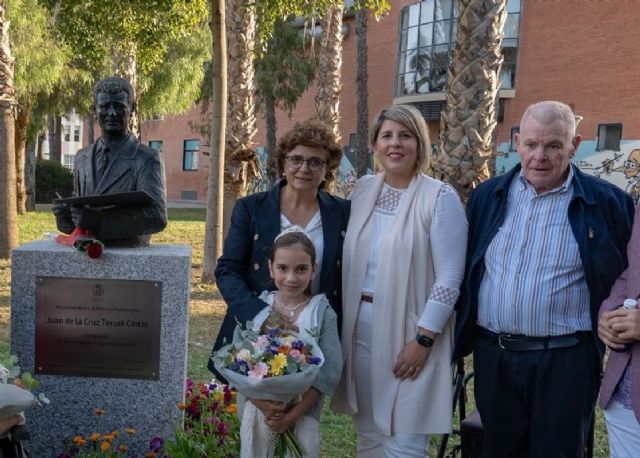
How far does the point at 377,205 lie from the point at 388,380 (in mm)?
829

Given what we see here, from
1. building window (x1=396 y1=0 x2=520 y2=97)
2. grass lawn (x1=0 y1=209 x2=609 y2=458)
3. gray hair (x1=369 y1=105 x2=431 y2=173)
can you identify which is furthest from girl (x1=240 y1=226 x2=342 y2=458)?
building window (x1=396 y1=0 x2=520 y2=97)

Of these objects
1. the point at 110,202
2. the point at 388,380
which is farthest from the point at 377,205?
the point at 110,202

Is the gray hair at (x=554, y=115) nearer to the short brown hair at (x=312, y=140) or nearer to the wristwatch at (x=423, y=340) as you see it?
the short brown hair at (x=312, y=140)

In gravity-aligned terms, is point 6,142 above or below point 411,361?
above

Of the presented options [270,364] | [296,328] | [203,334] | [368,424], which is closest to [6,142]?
[203,334]

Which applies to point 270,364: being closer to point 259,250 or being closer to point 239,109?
point 259,250

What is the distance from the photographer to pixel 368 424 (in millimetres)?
3479

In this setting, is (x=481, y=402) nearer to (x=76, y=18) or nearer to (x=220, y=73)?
(x=220, y=73)


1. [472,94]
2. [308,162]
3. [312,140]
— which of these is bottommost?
[308,162]

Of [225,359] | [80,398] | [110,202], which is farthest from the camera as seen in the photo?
[80,398]

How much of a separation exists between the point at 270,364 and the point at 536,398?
1202 millimetres

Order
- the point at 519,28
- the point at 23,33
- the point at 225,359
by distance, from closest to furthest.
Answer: the point at 225,359 < the point at 23,33 < the point at 519,28

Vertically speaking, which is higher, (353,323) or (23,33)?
(23,33)

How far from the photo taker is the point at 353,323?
3.36m
